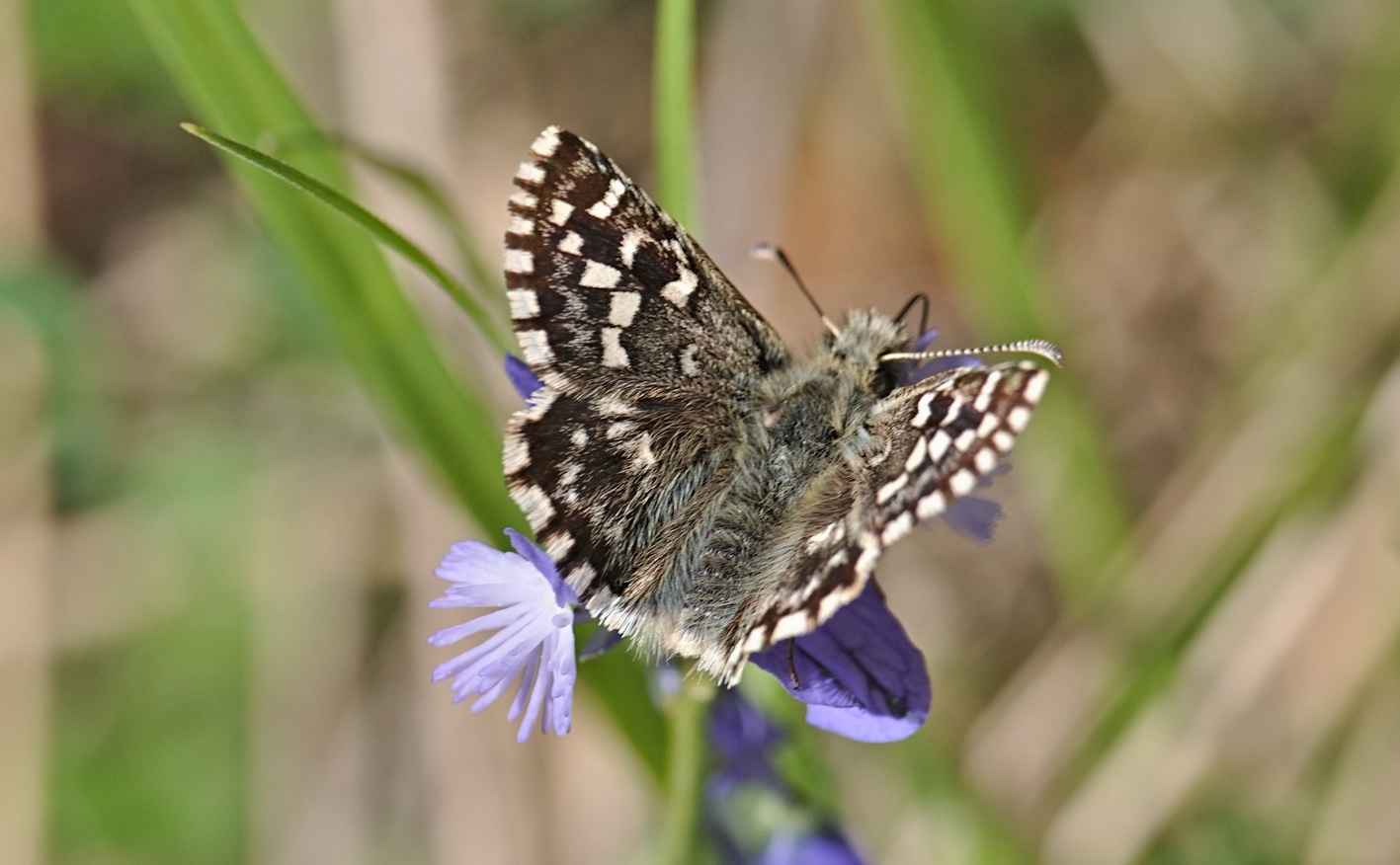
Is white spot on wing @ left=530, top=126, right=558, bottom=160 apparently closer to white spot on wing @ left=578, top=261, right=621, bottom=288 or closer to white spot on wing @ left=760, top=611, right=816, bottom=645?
white spot on wing @ left=578, top=261, right=621, bottom=288

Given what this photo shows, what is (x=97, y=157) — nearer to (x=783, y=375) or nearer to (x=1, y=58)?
(x=1, y=58)

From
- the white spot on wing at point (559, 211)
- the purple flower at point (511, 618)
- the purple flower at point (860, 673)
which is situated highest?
the white spot on wing at point (559, 211)

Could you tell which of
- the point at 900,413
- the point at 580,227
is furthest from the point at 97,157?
the point at 900,413

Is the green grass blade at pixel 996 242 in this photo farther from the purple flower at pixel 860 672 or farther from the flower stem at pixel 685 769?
the flower stem at pixel 685 769

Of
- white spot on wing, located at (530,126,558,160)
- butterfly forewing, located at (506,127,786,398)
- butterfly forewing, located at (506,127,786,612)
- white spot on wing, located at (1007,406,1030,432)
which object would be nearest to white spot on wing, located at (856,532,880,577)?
white spot on wing, located at (1007,406,1030,432)

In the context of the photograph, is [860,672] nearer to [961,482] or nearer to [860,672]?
[860,672]

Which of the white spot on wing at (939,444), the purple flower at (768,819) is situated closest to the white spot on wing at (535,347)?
the white spot on wing at (939,444)
